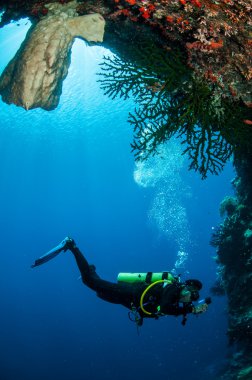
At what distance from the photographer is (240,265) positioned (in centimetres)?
1006

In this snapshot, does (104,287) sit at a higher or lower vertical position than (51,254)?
lower

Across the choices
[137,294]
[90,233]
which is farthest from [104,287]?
[90,233]

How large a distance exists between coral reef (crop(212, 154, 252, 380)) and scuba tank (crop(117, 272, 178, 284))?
395cm

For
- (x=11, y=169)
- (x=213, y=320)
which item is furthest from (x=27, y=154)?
(x=213, y=320)

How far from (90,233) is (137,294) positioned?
3885 inches

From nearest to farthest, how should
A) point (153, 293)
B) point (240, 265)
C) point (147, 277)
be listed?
1. point (153, 293)
2. point (147, 277)
3. point (240, 265)

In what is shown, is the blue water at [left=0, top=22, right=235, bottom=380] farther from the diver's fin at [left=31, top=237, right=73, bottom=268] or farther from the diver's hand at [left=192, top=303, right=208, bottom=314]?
the diver's hand at [left=192, top=303, right=208, bottom=314]

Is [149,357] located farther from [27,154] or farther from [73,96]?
[27,154]

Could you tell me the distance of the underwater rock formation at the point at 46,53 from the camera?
4988mm

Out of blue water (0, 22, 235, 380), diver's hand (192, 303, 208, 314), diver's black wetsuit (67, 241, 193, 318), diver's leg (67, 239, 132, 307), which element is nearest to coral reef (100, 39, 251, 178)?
diver's black wetsuit (67, 241, 193, 318)

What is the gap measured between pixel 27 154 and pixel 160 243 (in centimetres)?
5185

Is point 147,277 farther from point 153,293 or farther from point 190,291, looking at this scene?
point 190,291

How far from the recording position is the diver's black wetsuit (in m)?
5.27

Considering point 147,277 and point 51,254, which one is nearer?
point 147,277
